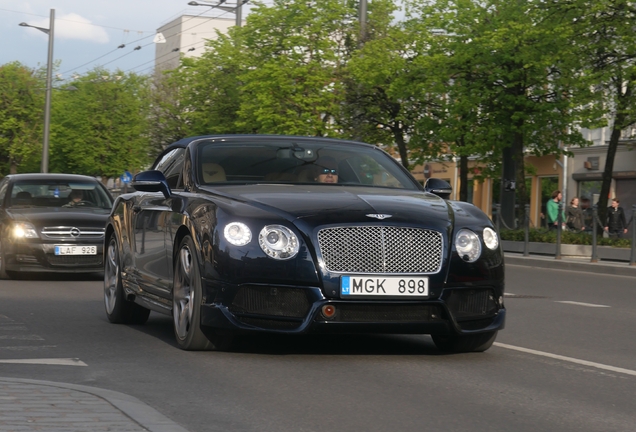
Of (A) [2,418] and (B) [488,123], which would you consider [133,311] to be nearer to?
(A) [2,418]

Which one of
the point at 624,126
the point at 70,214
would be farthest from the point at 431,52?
the point at 70,214

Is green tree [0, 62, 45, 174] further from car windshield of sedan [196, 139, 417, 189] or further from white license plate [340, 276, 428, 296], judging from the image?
white license plate [340, 276, 428, 296]

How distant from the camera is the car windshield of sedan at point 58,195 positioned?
17.3 metres

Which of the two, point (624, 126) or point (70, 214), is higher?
point (624, 126)

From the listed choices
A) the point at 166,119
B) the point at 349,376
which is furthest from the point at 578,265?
the point at 166,119

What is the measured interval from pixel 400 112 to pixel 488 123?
562cm

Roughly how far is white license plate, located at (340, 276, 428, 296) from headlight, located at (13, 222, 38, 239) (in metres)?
9.57

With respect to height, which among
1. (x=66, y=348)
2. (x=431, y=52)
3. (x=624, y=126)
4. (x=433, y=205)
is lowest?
(x=66, y=348)

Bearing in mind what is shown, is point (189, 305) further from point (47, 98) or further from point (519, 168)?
point (47, 98)

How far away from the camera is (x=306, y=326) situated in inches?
299

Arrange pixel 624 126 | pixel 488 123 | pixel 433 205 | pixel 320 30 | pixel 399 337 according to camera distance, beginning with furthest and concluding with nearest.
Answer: pixel 320 30 < pixel 488 123 < pixel 624 126 < pixel 399 337 < pixel 433 205

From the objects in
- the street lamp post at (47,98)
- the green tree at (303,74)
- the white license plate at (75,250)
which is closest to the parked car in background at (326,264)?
the white license plate at (75,250)

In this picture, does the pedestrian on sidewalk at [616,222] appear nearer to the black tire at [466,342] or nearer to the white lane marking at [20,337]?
the black tire at [466,342]

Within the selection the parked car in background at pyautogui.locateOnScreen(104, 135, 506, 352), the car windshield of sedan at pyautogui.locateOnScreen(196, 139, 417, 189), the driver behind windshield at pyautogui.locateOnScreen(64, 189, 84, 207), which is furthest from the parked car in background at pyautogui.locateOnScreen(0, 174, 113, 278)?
the parked car in background at pyautogui.locateOnScreen(104, 135, 506, 352)
